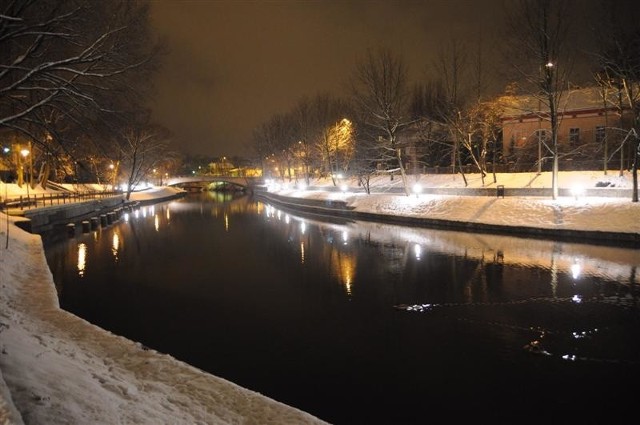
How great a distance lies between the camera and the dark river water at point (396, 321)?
8.28 meters

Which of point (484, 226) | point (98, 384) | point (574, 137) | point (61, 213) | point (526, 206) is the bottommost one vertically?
point (484, 226)

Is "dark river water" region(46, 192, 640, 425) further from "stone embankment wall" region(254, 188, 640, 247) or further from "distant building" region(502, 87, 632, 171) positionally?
"distant building" region(502, 87, 632, 171)

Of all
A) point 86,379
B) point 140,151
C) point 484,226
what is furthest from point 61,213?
point 86,379

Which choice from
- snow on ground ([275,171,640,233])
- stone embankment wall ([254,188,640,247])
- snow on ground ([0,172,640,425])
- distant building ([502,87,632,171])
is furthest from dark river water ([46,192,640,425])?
distant building ([502,87,632,171])

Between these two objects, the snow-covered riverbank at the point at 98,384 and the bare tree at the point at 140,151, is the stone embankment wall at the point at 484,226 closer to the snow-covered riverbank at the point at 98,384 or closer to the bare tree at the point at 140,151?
the snow-covered riverbank at the point at 98,384

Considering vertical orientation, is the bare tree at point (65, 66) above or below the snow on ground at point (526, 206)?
above

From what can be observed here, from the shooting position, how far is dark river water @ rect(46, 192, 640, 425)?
828cm

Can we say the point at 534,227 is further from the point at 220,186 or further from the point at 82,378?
the point at 220,186

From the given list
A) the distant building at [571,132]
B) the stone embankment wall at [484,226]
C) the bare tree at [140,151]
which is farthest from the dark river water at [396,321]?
the bare tree at [140,151]

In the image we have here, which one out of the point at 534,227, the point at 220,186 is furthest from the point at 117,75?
the point at 220,186

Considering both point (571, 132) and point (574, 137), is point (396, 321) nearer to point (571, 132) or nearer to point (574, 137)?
point (574, 137)

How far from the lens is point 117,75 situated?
50.9ft

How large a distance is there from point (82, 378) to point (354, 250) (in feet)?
61.4

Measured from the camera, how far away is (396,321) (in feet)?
41.0
